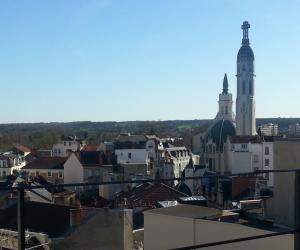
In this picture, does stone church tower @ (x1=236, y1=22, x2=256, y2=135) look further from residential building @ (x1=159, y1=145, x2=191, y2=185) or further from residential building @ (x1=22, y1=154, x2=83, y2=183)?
residential building @ (x1=22, y1=154, x2=83, y2=183)

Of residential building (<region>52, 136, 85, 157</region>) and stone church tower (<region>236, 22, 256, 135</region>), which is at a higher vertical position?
stone church tower (<region>236, 22, 256, 135</region>)

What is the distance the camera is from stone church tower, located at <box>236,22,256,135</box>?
5809 cm

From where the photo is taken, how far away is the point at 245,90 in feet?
196

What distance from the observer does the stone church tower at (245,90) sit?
58094 millimetres

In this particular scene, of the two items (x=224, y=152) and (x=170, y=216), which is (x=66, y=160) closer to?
(x=224, y=152)

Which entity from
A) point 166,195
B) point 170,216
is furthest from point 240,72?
point 170,216

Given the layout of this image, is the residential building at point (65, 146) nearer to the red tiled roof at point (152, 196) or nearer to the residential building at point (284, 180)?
the red tiled roof at point (152, 196)

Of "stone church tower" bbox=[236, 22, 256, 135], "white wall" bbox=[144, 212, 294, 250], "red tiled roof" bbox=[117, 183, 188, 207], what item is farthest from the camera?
"stone church tower" bbox=[236, 22, 256, 135]

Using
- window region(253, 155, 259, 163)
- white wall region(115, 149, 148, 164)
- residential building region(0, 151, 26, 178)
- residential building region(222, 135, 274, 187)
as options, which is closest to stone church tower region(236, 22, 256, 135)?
residential building region(222, 135, 274, 187)

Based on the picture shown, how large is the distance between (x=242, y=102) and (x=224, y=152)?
14.5 m

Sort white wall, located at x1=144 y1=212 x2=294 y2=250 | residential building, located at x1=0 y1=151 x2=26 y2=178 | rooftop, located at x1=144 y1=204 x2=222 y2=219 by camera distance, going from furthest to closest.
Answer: residential building, located at x1=0 y1=151 x2=26 y2=178
rooftop, located at x1=144 y1=204 x2=222 y2=219
white wall, located at x1=144 y1=212 x2=294 y2=250

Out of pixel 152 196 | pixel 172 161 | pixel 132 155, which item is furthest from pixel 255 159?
pixel 152 196

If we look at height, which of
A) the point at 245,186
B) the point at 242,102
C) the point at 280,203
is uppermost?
the point at 242,102

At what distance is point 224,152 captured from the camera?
45750 mm
